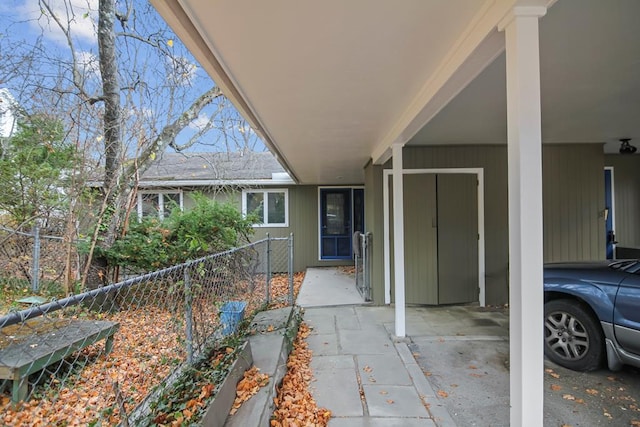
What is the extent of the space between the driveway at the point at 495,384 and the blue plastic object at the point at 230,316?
200cm

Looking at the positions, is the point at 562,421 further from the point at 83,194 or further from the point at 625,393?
the point at 83,194

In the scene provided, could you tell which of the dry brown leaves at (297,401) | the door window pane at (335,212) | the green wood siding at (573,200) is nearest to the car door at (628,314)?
the dry brown leaves at (297,401)

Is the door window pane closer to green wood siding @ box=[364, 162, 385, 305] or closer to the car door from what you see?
green wood siding @ box=[364, 162, 385, 305]

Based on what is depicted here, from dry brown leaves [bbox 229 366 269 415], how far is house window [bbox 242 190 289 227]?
7.04 meters

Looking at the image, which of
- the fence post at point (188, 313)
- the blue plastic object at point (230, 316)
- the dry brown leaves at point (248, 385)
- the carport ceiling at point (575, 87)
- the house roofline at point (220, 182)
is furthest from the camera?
the house roofline at point (220, 182)

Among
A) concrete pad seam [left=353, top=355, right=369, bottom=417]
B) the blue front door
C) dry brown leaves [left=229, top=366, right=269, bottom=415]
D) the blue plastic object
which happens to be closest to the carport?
concrete pad seam [left=353, top=355, right=369, bottom=417]

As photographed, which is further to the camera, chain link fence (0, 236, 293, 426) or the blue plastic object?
the blue plastic object

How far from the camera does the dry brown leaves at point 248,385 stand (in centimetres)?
220

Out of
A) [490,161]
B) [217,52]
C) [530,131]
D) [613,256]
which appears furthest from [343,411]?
[613,256]

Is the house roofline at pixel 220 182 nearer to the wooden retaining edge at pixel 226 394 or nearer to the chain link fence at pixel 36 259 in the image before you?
the chain link fence at pixel 36 259

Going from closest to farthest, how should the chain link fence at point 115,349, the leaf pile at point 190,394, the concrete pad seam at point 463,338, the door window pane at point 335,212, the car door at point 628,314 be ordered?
1. the leaf pile at point 190,394
2. the chain link fence at point 115,349
3. the car door at point 628,314
4. the concrete pad seam at point 463,338
5. the door window pane at point 335,212

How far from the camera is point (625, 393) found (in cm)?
270

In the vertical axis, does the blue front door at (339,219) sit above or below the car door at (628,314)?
above

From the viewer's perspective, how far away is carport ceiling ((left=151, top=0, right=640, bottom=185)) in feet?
5.74
